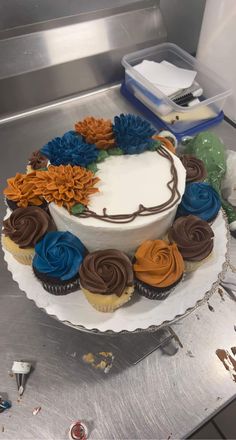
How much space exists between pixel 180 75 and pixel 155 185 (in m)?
0.79

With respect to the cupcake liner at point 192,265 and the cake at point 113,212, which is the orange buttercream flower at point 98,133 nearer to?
the cake at point 113,212

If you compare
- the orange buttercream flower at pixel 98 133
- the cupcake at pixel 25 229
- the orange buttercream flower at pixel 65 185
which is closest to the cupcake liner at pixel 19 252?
the cupcake at pixel 25 229

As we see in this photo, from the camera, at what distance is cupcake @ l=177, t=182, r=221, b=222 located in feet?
2.72

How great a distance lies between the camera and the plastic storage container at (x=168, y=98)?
132cm

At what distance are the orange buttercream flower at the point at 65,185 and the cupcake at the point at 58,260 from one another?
0.07 metres

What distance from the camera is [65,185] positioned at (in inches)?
28.3

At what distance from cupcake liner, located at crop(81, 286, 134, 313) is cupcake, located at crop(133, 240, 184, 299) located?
0.12 ft

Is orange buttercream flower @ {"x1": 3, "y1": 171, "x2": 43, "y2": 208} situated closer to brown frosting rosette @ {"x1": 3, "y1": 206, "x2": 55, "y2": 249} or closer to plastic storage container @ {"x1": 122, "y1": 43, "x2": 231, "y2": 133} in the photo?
brown frosting rosette @ {"x1": 3, "y1": 206, "x2": 55, "y2": 249}

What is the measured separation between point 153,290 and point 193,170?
0.32m

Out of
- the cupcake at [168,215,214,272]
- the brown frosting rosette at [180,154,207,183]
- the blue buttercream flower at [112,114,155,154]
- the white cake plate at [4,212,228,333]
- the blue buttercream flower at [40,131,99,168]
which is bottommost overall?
the white cake plate at [4,212,228,333]

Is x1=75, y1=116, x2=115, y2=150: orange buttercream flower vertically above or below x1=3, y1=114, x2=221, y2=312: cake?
above

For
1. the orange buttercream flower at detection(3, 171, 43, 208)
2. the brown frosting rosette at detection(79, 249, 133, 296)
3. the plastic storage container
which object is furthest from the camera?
the plastic storage container

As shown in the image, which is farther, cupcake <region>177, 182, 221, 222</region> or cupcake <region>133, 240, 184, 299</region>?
cupcake <region>177, 182, 221, 222</region>

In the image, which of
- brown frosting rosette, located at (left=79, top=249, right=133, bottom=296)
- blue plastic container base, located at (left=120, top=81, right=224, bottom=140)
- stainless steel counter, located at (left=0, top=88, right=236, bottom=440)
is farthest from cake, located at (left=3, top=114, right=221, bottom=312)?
blue plastic container base, located at (left=120, top=81, right=224, bottom=140)
